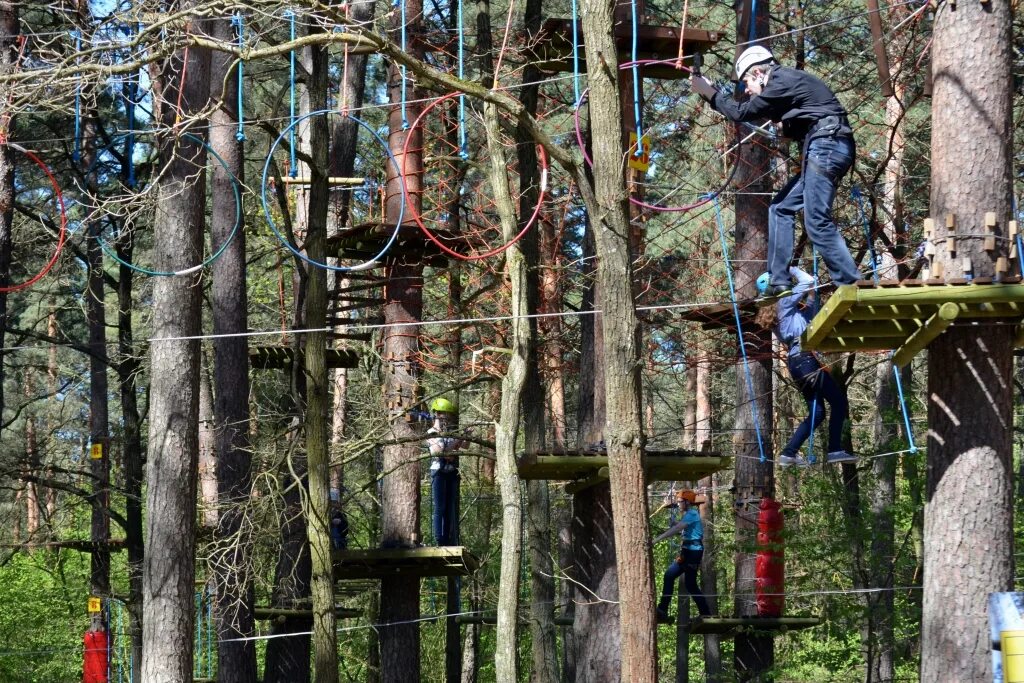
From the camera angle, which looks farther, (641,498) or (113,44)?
(113,44)

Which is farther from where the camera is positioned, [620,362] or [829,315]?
[620,362]

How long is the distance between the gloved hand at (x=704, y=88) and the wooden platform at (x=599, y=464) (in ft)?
11.3

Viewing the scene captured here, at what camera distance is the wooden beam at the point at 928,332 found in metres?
6.82

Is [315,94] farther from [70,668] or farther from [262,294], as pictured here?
[70,668]

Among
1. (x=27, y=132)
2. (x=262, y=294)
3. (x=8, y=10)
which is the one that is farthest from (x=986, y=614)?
(x=262, y=294)

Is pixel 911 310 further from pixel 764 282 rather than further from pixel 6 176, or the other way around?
pixel 6 176

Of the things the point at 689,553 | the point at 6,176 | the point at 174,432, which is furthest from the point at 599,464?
the point at 6,176

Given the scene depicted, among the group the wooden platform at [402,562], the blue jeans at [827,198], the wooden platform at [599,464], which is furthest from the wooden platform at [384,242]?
the blue jeans at [827,198]

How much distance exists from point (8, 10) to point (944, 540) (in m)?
10.9

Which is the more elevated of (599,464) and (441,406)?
(441,406)

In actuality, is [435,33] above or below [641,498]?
above

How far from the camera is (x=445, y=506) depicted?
1377 cm

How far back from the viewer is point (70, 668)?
81.7 feet

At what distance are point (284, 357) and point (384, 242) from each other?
280 centimetres
